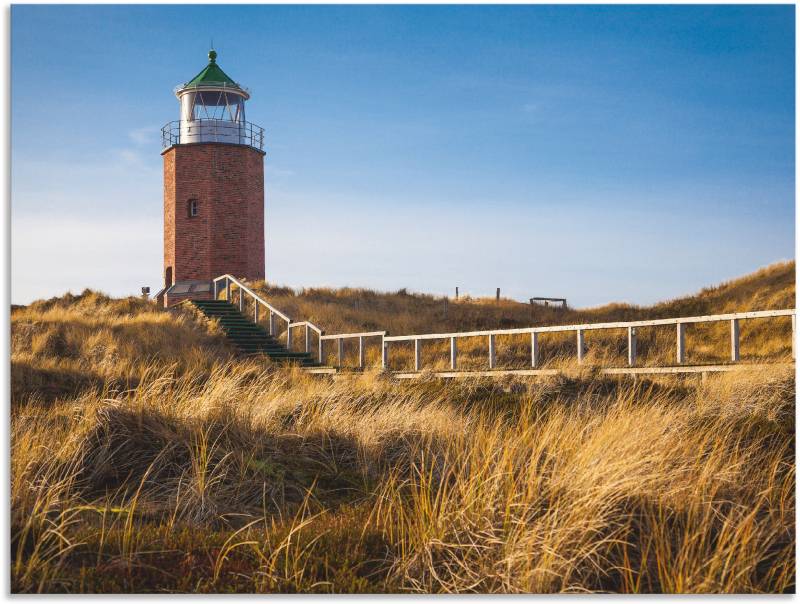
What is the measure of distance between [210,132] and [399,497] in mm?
32027

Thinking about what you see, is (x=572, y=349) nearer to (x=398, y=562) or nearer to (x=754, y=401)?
(x=754, y=401)

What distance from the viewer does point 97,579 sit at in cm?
425

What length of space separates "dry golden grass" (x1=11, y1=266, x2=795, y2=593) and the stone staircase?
1313 cm

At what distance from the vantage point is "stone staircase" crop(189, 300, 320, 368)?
2266 cm

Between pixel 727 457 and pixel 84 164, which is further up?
pixel 84 164

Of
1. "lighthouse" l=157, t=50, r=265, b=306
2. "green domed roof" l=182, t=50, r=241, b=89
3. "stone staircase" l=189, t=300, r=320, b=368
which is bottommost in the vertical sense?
"stone staircase" l=189, t=300, r=320, b=368

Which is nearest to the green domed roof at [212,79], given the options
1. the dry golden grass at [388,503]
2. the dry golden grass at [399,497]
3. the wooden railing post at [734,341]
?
the dry golden grass at [399,497]

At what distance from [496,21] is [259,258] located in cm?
3118

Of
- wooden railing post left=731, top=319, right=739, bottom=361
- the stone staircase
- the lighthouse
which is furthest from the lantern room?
wooden railing post left=731, top=319, right=739, bottom=361

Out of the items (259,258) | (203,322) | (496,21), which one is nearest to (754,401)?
(496,21)

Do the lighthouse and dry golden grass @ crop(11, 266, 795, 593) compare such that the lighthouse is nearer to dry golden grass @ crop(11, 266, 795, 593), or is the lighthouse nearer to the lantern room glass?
the lantern room glass

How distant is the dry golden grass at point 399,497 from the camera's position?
4312 millimetres

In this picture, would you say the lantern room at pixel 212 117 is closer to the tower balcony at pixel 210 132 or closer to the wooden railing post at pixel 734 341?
the tower balcony at pixel 210 132

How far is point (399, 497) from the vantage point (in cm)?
514
